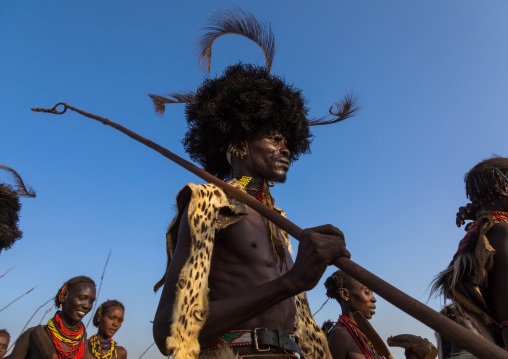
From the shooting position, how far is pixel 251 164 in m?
3.27

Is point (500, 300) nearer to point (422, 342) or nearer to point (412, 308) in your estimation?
point (422, 342)

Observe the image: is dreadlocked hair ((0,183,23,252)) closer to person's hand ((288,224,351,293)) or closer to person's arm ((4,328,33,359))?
person's arm ((4,328,33,359))

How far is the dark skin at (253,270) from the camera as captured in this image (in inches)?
80.9

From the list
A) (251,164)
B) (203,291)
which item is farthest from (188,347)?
(251,164)

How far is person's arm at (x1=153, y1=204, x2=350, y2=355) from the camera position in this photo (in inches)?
79.1

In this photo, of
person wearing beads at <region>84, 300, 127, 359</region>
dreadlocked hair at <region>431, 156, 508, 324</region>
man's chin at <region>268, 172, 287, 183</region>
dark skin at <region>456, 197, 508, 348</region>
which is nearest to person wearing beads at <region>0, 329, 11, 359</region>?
person wearing beads at <region>84, 300, 127, 359</region>

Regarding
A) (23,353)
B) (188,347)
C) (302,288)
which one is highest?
(23,353)

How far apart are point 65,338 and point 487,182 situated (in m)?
5.64

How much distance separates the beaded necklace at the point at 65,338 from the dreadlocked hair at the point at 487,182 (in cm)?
543

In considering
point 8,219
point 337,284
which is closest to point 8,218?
point 8,219

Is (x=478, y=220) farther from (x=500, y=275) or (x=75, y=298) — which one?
(x=75, y=298)

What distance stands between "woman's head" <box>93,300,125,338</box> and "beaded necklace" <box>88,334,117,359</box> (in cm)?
15

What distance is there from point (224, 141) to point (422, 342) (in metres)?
3.11

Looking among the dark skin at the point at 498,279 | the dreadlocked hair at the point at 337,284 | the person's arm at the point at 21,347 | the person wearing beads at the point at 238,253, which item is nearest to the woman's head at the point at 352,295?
the dreadlocked hair at the point at 337,284
